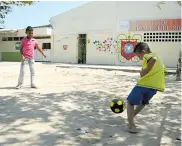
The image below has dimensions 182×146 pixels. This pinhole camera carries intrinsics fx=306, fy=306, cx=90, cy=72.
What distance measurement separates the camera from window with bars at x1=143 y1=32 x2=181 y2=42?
2231cm

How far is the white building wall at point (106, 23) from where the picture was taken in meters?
22.5

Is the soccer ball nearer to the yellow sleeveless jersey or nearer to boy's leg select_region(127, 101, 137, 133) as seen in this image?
boy's leg select_region(127, 101, 137, 133)

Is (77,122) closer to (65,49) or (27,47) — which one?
(27,47)

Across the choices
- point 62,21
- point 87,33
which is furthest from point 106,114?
point 62,21

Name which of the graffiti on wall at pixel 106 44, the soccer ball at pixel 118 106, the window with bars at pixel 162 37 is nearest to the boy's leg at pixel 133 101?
the soccer ball at pixel 118 106

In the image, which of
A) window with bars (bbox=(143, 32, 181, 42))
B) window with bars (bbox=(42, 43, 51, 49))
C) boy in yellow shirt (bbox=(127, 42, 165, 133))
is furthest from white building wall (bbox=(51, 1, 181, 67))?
boy in yellow shirt (bbox=(127, 42, 165, 133))

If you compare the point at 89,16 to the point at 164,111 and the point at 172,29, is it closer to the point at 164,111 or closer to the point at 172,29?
the point at 172,29

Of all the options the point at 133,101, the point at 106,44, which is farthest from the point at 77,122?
the point at 106,44

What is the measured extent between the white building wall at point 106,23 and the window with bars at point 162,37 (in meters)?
0.28

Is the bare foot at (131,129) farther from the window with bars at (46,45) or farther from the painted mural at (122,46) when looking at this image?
the window with bars at (46,45)

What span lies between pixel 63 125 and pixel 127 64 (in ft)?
63.4

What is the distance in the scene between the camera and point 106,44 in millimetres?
24359

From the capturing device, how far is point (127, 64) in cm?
2359

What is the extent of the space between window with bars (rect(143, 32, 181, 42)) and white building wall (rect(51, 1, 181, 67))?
0.28 metres
